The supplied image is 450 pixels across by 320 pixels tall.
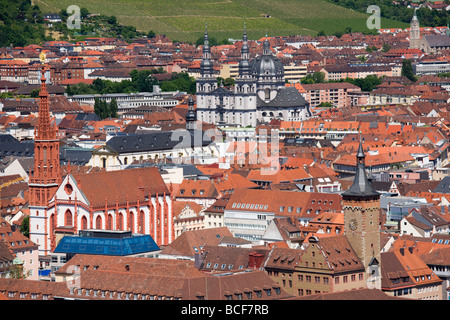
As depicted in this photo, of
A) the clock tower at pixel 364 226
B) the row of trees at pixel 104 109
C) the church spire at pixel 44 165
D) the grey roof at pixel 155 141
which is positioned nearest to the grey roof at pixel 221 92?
the row of trees at pixel 104 109

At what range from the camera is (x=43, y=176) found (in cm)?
8919

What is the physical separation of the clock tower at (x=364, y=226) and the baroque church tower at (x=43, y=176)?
2547cm

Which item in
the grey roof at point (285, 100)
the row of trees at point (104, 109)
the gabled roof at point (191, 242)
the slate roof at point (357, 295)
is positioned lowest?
the row of trees at point (104, 109)

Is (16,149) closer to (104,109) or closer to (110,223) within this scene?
(110,223)

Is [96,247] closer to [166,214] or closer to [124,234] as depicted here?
[124,234]

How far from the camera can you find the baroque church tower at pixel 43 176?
86875 millimetres

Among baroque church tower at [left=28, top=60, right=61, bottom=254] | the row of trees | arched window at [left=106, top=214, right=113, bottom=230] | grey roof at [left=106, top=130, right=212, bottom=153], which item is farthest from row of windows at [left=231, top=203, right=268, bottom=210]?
the row of trees

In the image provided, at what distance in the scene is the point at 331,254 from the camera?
63344 mm

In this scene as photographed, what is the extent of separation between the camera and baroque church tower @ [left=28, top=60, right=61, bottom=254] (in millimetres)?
86875

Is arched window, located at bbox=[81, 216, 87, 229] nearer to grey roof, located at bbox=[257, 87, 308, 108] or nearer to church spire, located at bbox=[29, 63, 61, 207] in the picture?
church spire, located at bbox=[29, 63, 61, 207]

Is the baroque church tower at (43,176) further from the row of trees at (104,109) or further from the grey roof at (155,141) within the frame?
the row of trees at (104,109)

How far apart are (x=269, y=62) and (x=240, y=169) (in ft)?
224

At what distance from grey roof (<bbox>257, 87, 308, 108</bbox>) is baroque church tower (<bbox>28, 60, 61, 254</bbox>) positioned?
86.7 metres

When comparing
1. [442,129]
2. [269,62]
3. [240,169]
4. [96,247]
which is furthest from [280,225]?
[269,62]
